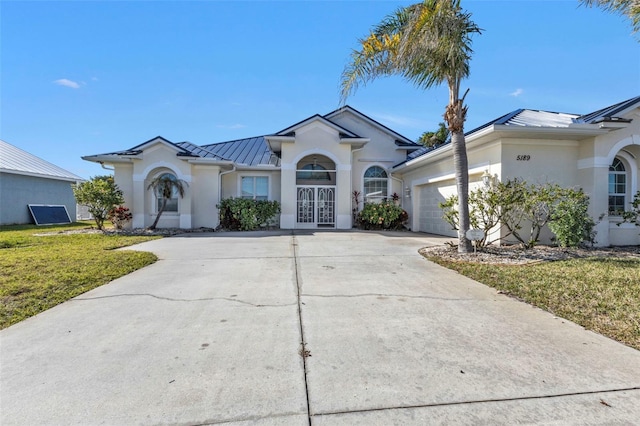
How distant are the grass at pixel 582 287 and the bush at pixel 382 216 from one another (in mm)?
7994

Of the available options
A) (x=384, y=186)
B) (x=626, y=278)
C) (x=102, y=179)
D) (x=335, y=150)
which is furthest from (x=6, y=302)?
(x=384, y=186)

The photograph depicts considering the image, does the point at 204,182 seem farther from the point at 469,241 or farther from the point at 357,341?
the point at 357,341

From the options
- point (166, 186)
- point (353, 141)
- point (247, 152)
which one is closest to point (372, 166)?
point (353, 141)

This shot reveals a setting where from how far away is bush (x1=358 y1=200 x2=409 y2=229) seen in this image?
15719 millimetres

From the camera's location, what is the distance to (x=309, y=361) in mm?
2955

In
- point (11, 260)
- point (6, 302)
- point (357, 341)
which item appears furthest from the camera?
point (11, 260)

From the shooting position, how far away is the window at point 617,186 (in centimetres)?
1070

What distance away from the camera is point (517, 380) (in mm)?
2648

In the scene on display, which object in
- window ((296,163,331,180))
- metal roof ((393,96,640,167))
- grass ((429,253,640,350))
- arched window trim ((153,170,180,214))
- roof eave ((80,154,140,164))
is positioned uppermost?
metal roof ((393,96,640,167))

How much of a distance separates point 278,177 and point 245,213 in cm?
304

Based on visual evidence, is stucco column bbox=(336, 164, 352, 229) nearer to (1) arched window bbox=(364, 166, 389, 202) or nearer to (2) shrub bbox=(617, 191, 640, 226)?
(1) arched window bbox=(364, 166, 389, 202)

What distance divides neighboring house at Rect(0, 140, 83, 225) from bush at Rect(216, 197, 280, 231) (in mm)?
13631

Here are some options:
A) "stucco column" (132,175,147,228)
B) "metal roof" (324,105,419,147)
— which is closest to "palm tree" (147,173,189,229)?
"stucco column" (132,175,147,228)

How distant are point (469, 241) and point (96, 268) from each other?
882cm
